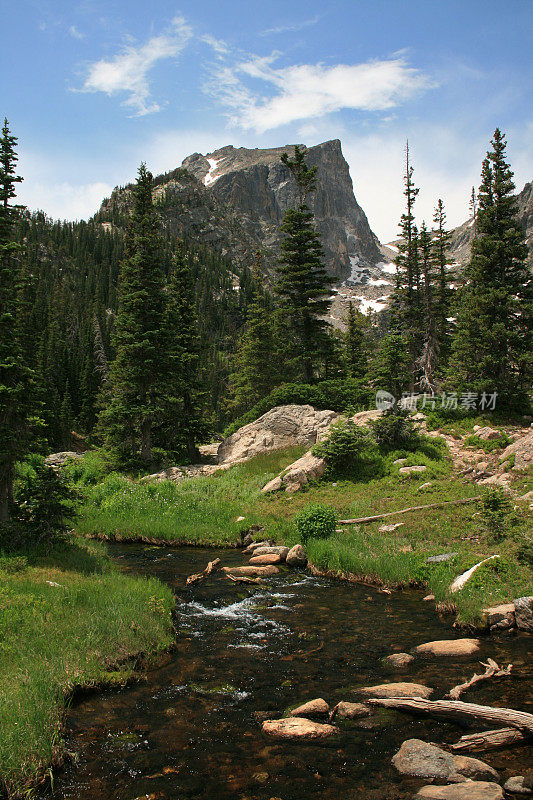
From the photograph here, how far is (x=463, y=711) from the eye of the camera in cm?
579

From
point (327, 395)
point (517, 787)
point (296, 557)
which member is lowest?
point (296, 557)

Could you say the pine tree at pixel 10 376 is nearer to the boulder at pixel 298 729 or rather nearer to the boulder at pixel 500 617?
the boulder at pixel 298 729

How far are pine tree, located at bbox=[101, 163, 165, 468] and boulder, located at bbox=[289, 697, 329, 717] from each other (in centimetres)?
2326

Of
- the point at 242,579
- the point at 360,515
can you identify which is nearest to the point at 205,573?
the point at 242,579

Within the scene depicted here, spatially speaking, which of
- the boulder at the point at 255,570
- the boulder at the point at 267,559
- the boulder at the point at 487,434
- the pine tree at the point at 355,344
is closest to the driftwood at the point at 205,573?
the boulder at the point at 255,570

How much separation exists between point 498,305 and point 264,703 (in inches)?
1008

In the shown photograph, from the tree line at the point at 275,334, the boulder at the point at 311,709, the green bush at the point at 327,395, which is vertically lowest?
the boulder at the point at 311,709

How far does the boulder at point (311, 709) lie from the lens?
6152 millimetres

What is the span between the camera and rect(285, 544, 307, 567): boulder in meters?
14.0

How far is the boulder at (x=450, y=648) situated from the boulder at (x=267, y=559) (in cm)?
652

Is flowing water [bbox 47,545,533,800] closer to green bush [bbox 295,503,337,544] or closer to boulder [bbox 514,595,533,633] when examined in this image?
boulder [bbox 514,595,533,633]

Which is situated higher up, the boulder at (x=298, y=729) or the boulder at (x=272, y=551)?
the boulder at (x=298, y=729)

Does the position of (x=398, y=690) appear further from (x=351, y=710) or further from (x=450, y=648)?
(x=450, y=648)

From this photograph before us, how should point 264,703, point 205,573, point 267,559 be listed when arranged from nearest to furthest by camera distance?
1. point 264,703
2. point 205,573
3. point 267,559
